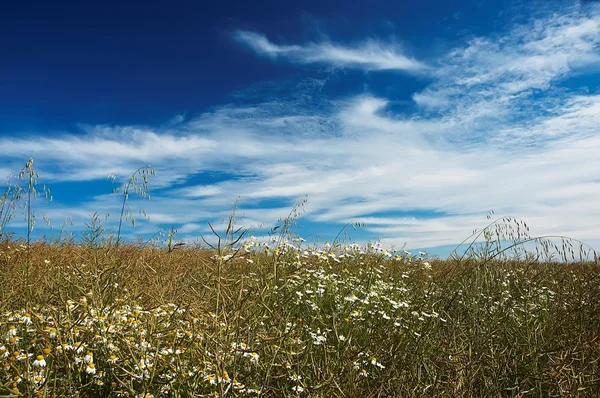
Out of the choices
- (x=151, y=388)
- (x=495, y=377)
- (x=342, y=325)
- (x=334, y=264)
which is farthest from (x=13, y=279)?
(x=495, y=377)

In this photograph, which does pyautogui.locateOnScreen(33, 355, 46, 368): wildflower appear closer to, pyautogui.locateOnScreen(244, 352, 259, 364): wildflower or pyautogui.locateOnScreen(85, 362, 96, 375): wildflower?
pyautogui.locateOnScreen(85, 362, 96, 375): wildflower

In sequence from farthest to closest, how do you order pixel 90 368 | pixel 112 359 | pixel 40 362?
pixel 112 359
pixel 90 368
pixel 40 362

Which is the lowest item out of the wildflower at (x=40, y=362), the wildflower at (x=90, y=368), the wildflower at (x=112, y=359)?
the wildflower at (x=90, y=368)

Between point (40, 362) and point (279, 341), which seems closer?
point (40, 362)

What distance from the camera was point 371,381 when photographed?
11.8ft

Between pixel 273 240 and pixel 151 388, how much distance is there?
4.09m

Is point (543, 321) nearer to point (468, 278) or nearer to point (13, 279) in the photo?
point (468, 278)

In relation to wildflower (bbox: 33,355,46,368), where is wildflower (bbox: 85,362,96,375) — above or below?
below

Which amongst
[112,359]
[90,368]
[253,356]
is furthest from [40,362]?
[253,356]

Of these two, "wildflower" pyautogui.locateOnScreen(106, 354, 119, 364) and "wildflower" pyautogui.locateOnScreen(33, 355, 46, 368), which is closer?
"wildflower" pyautogui.locateOnScreen(33, 355, 46, 368)

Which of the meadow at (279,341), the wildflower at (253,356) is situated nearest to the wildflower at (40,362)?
the meadow at (279,341)

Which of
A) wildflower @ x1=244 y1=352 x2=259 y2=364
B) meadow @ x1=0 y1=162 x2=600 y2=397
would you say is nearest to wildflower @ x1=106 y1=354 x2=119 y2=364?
meadow @ x1=0 y1=162 x2=600 y2=397

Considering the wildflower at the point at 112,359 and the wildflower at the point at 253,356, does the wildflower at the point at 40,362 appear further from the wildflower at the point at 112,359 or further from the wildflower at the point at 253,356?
the wildflower at the point at 253,356

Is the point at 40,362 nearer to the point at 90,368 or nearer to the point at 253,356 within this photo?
the point at 90,368
